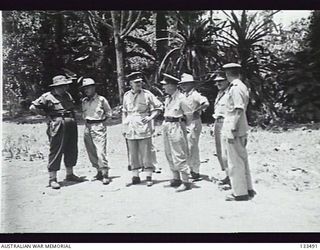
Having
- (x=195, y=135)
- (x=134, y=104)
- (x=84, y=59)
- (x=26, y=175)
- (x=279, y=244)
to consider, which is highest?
(x=84, y=59)

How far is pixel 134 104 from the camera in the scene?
4.34m

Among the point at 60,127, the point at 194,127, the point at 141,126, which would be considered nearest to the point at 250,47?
the point at 194,127

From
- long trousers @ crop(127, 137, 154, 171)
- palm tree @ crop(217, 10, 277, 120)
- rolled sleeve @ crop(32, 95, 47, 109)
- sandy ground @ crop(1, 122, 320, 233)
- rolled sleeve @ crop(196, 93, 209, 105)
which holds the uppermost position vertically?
palm tree @ crop(217, 10, 277, 120)

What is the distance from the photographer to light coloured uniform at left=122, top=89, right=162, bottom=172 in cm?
433

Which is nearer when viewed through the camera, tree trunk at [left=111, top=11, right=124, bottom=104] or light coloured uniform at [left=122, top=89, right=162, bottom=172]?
light coloured uniform at [left=122, top=89, right=162, bottom=172]

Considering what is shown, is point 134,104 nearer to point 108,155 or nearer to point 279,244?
point 108,155

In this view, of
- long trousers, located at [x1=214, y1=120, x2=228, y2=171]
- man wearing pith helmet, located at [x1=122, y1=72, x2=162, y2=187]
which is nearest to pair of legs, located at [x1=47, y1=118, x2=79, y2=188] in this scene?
man wearing pith helmet, located at [x1=122, y1=72, x2=162, y2=187]

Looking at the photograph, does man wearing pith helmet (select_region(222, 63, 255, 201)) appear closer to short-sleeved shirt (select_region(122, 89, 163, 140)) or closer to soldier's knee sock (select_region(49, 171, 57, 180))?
short-sleeved shirt (select_region(122, 89, 163, 140))

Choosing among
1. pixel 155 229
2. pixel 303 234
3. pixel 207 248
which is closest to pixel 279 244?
pixel 303 234

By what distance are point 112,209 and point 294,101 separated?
6.36ft

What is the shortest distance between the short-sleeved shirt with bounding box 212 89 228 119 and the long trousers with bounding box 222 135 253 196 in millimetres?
244

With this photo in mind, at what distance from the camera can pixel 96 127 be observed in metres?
4.39

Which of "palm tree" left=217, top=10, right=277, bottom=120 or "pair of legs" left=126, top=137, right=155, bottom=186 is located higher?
"palm tree" left=217, top=10, right=277, bottom=120

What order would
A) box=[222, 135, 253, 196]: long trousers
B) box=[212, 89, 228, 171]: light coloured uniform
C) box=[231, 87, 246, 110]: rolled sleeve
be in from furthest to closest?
box=[212, 89, 228, 171]: light coloured uniform, box=[222, 135, 253, 196]: long trousers, box=[231, 87, 246, 110]: rolled sleeve
